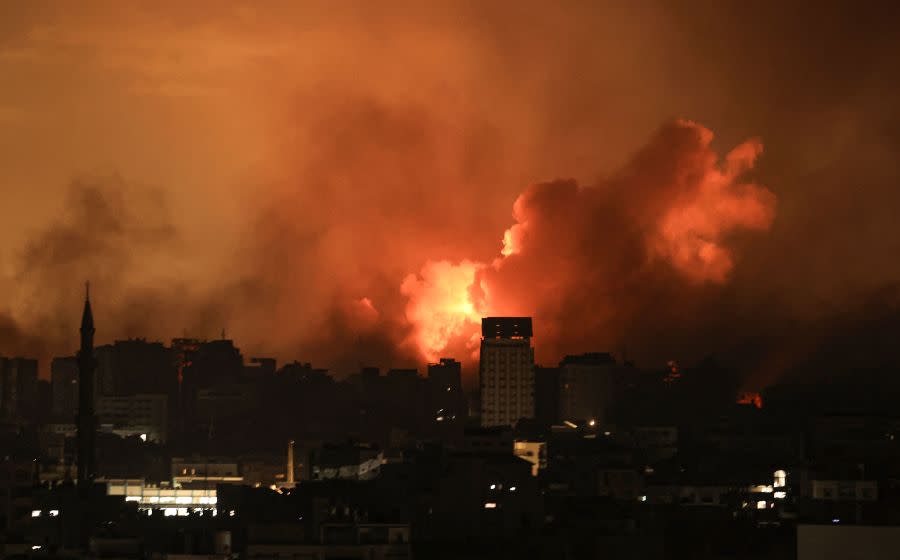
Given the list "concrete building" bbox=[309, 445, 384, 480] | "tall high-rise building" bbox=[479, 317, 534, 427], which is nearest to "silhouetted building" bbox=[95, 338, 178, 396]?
"tall high-rise building" bbox=[479, 317, 534, 427]

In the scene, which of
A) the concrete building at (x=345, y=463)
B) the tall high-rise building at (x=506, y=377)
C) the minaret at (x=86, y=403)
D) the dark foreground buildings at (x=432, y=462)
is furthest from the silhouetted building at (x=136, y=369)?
the concrete building at (x=345, y=463)

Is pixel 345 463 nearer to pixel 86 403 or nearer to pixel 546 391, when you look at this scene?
pixel 86 403

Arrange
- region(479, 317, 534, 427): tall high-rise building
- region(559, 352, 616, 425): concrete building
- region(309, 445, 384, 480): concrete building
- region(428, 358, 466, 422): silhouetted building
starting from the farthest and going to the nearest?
region(428, 358, 466, 422): silhouetted building < region(559, 352, 616, 425): concrete building < region(479, 317, 534, 427): tall high-rise building < region(309, 445, 384, 480): concrete building

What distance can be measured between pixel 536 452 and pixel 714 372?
20.4 m

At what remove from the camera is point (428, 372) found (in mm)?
87938

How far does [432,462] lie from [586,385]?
3086 centimetres

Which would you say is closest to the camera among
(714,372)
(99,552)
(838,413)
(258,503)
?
(99,552)

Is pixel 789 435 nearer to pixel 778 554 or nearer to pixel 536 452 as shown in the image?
pixel 536 452

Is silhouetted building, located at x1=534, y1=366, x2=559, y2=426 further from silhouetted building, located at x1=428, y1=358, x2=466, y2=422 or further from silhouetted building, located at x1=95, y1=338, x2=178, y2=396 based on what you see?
silhouetted building, located at x1=95, y1=338, x2=178, y2=396

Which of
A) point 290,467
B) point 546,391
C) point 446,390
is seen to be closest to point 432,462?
point 290,467

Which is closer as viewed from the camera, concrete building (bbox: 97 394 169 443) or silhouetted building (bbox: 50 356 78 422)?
concrete building (bbox: 97 394 169 443)

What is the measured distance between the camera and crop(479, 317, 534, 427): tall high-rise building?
78.4 metres

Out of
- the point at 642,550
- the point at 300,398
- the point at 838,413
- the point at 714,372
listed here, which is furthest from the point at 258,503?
the point at 300,398

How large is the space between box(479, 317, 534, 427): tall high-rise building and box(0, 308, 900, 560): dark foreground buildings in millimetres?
76
